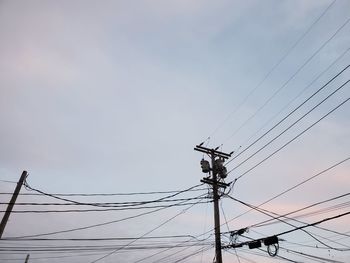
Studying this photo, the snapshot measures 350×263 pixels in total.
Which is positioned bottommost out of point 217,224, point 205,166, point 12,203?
point 217,224

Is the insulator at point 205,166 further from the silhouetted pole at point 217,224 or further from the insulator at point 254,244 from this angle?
the insulator at point 254,244

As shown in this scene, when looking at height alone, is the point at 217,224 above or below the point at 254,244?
above

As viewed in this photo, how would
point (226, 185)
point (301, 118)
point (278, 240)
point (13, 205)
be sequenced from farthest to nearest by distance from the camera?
point (226, 185)
point (13, 205)
point (278, 240)
point (301, 118)

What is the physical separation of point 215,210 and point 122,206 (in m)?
5.17

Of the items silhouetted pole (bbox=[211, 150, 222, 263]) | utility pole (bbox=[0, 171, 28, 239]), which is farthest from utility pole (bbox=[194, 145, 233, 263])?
utility pole (bbox=[0, 171, 28, 239])

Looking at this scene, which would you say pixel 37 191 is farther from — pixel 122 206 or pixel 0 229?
pixel 122 206

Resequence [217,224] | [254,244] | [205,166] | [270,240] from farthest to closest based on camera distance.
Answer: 1. [205,166]
2. [217,224]
3. [254,244]
4. [270,240]

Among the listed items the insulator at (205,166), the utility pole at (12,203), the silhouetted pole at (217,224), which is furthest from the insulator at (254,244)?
the utility pole at (12,203)

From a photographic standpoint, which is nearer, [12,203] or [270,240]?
[270,240]

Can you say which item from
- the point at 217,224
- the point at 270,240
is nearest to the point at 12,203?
the point at 217,224

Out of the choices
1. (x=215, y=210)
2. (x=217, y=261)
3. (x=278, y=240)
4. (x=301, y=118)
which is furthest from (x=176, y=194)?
(x=301, y=118)

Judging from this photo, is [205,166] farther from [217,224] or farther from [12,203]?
[12,203]

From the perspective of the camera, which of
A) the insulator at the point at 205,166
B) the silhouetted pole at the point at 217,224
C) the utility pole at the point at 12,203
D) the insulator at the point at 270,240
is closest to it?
the insulator at the point at 270,240

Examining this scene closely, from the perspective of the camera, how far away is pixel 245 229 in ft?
57.5
